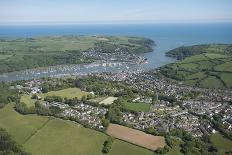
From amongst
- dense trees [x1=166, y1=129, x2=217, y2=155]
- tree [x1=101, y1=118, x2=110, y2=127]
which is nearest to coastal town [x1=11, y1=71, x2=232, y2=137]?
tree [x1=101, y1=118, x2=110, y2=127]

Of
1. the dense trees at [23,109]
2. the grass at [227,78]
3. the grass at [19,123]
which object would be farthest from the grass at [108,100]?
the grass at [227,78]

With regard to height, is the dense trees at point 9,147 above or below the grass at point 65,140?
above

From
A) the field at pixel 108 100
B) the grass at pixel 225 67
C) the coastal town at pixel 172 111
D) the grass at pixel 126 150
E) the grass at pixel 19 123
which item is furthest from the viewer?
the grass at pixel 225 67

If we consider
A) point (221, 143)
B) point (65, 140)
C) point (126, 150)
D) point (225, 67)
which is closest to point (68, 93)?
point (65, 140)

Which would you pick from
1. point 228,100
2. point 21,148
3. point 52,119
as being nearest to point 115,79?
point 228,100

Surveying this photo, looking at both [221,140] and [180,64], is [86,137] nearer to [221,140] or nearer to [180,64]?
[221,140]

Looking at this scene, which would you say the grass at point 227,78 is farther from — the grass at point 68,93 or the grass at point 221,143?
the grass at point 221,143

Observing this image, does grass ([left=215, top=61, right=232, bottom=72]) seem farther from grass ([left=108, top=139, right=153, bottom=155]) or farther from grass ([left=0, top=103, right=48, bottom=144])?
grass ([left=108, top=139, right=153, bottom=155])
